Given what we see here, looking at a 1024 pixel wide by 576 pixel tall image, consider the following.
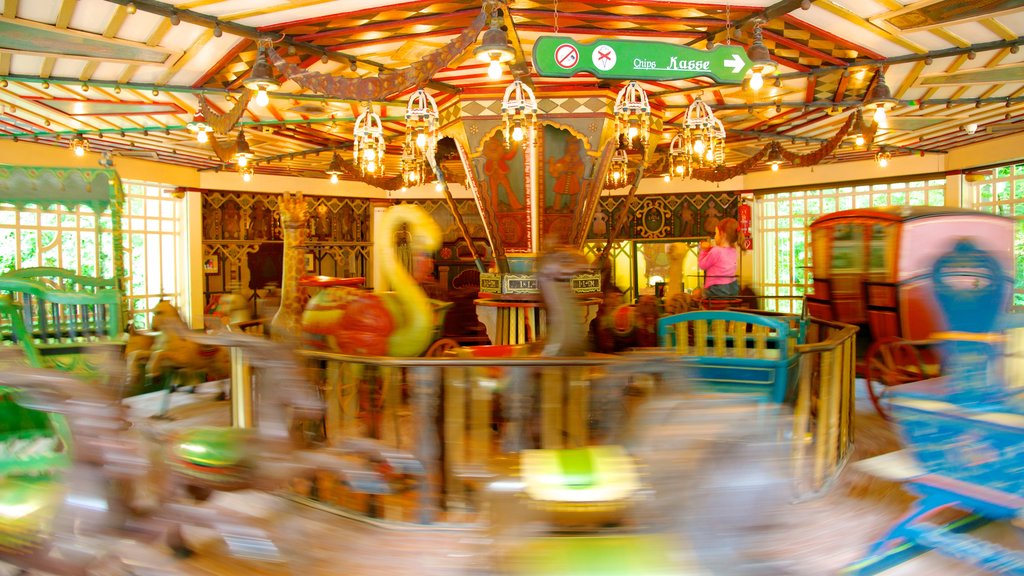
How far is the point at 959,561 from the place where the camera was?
2873 mm

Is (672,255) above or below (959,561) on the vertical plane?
above

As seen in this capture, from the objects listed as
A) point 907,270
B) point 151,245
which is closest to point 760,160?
point 907,270

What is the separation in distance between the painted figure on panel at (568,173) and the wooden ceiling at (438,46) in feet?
1.93

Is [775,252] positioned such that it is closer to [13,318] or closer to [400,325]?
[400,325]

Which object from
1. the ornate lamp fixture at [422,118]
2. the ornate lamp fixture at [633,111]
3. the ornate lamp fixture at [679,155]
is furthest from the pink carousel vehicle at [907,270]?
the ornate lamp fixture at [422,118]

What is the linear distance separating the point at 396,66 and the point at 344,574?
18.3ft

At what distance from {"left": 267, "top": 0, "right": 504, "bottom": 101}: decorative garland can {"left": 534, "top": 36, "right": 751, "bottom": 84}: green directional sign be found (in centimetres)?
99

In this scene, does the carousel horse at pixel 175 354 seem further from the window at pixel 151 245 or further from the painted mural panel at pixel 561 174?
the window at pixel 151 245

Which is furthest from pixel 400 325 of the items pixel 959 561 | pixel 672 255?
pixel 672 255

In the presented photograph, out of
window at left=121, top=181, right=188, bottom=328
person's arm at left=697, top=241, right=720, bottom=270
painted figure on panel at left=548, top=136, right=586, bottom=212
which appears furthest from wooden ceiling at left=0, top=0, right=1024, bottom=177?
window at left=121, top=181, right=188, bottom=328

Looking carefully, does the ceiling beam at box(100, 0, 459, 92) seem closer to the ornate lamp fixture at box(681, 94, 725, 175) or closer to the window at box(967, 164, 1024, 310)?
the ornate lamp fixture at box(681, 94, 725, 175)

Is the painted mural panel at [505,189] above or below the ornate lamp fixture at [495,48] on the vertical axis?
below

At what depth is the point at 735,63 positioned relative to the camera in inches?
140

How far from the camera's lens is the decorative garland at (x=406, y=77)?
161 inches
